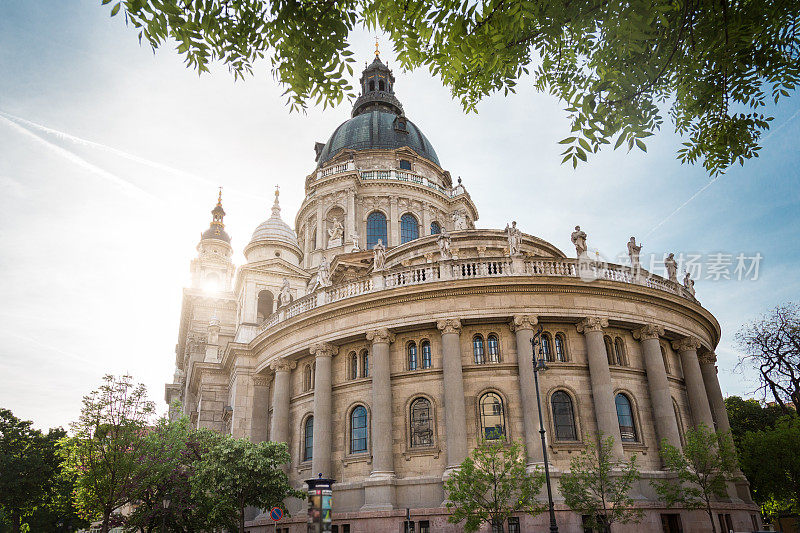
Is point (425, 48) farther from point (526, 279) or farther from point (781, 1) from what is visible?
point (526, 279)

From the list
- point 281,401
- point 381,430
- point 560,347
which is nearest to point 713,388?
point 560,347

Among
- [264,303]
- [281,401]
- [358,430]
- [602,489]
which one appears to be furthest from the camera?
[264,303]

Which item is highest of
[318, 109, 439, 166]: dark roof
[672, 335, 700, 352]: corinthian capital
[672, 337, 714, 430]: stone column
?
[318, 109, 439, 166]: dark roof

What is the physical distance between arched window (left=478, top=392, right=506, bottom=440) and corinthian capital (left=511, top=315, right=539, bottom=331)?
3.44 m

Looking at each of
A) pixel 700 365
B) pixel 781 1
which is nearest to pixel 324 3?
pixel 781 1

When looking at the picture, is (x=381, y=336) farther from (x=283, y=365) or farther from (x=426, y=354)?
(x=283, y=365)

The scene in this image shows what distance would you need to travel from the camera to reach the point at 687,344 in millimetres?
30578

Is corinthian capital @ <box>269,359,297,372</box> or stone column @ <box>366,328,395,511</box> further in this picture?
corinthian capital @ <box>269,359,297,372</box>

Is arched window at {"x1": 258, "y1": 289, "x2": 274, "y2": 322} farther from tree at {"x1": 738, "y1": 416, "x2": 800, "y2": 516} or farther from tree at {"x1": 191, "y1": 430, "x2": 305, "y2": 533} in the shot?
tree at {"x1": 738, "y1": 416, "x2": 800, "y2": 516}

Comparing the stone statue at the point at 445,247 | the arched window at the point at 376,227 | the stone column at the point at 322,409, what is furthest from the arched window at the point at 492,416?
the arched window at the point at 376,227

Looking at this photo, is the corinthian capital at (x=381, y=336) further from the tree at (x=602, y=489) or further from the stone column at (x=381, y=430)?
the tree at (x=602, y=489)

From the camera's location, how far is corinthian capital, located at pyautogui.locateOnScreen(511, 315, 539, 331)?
2712 cm

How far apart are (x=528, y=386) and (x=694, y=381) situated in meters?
10.3

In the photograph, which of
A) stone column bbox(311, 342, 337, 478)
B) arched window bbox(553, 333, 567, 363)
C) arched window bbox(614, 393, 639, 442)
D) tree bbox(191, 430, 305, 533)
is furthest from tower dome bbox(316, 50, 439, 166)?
arched window bbox(614, 393, 639, 442)
